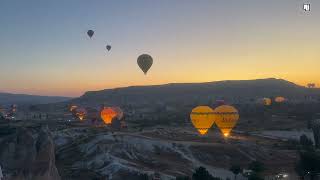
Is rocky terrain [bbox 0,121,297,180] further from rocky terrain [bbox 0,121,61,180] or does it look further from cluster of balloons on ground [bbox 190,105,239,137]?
rocky terrain [bbox 0,121,61,180]

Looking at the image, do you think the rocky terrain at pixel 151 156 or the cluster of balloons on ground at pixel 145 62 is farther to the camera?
the cluster of balloons on ground at pixel 145 62

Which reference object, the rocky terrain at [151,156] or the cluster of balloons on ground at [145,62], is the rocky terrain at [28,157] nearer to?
the rocky terrain at [151,156]

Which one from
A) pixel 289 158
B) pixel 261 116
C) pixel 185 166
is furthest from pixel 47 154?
pixel 261 116

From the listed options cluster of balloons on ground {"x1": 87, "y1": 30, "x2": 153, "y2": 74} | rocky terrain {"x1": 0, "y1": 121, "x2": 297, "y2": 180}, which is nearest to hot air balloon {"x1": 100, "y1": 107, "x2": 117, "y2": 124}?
rocky terrain {"x1": 0, "y1": 121, "x2": 297, "y2": 180}

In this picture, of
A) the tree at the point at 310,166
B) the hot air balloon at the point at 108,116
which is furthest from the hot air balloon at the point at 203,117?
the tree at the point at 310,166

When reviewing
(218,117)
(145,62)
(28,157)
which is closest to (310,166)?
(28,157)

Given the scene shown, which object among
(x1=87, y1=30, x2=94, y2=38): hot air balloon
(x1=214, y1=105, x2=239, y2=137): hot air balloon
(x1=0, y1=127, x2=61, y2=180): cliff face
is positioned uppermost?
(x1=87, y1=30, x2=94, y2=38): hot air balloon

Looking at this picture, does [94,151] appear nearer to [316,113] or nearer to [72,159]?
[72,159]

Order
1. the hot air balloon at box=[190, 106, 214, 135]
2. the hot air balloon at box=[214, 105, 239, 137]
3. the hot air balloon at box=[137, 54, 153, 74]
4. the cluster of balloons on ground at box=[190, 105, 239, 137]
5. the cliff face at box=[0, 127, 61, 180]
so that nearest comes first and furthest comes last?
1. the cliff face at box=[0, 127, 61, 180]
2. the hot air balloon at box=[137, 54, 153, 74]
3. the hot air balloon at box=[214, 105, 239, 137]
4. the cluster of balloons on ground at box=[190, 105, 239, 137]
5. the hot air balloon at box=[190, 106, 214, 135]

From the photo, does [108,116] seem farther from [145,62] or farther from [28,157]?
[28,157]
